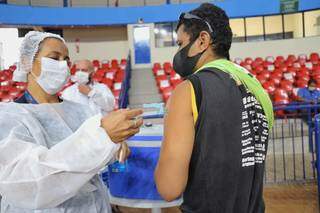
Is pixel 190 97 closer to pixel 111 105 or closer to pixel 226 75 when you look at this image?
pixel 226 75

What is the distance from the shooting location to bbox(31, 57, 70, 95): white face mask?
168 centimetres

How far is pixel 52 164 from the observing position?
1.10 meters

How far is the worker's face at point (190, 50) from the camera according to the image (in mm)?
1399

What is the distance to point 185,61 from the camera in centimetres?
146

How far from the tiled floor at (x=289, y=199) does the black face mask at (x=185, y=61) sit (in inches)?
111

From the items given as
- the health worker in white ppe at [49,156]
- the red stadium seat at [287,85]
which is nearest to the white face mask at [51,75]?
the health worker in white ppe at [49,156]

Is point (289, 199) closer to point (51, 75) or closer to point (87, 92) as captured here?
point (87, 92)

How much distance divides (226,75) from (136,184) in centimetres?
112

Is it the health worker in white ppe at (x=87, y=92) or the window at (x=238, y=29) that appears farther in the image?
the window at (x=238, y=29)

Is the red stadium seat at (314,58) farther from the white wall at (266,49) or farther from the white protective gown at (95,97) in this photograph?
the white protective gown at (95,97)

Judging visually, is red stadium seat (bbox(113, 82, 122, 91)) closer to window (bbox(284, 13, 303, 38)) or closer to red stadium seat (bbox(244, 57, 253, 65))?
red stadium seat (bbox(244, 57, 253, 65))

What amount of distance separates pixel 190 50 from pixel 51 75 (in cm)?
72

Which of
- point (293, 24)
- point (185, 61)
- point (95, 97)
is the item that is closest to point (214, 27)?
point (185, 61)

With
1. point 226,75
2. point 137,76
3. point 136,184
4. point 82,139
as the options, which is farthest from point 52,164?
point 137,76
